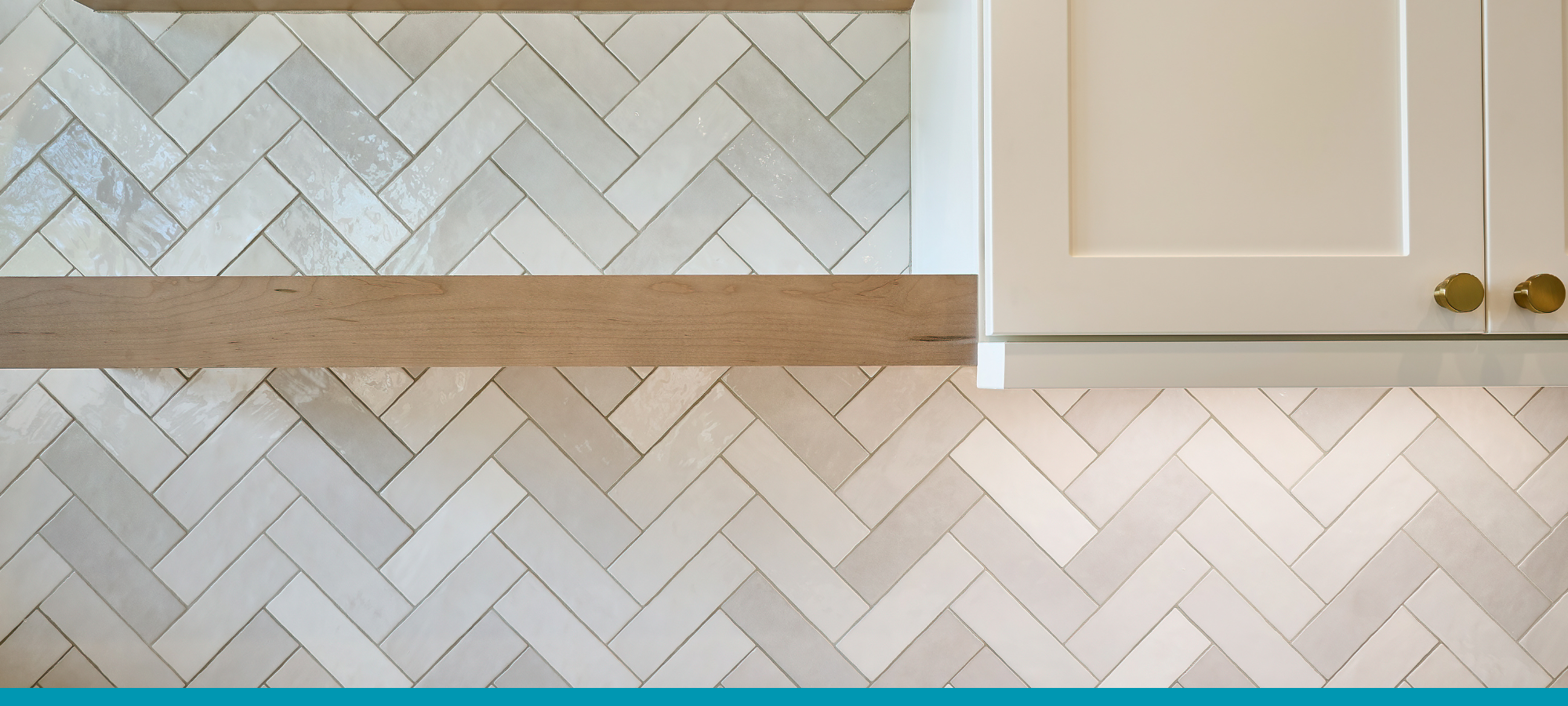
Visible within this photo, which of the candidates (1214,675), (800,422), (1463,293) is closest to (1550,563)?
(1214,675)

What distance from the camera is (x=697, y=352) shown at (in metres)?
0.67

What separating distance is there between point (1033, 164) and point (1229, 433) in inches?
24.0

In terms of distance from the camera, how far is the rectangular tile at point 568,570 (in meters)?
1.05

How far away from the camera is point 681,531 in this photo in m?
1.05

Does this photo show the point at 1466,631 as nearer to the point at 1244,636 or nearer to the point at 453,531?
the point at 1244,636

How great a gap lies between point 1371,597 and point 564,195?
1.15 metres

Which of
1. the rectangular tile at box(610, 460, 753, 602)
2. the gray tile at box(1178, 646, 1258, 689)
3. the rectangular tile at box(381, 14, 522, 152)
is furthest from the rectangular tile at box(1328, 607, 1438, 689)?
the rectangular tile at box(381, 14, 522, 152)

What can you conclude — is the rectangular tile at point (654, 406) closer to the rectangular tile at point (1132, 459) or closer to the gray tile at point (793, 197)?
the gray tile at point (793, 197)

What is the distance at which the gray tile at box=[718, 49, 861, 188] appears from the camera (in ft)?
3.43

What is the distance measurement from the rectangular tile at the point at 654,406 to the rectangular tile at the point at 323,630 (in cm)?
43

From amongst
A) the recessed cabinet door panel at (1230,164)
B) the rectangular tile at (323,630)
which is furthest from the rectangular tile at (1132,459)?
the rectangular tile at (323,630)

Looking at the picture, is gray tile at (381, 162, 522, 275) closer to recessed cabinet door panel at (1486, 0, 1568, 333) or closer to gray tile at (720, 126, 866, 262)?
gray tile at (720, 126, 866, 262)

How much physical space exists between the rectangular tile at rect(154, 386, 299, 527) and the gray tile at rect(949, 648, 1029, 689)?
907mm

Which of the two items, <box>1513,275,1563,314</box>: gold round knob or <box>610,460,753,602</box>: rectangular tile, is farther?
<box>610,460,753,602</box>: rectangular tile
